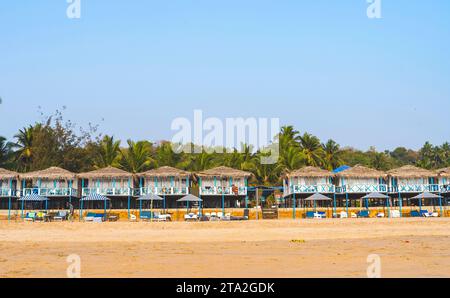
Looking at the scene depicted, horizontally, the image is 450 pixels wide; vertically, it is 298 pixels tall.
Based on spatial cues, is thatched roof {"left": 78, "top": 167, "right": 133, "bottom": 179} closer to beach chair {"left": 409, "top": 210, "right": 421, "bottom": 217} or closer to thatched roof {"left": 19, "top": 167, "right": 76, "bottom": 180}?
thatched roof {"left": 19, "top": 167, "right": 76, "bottom": 180}

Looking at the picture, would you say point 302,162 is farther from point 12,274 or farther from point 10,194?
point 12,274

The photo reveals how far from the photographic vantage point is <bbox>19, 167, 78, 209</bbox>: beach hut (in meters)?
41.7

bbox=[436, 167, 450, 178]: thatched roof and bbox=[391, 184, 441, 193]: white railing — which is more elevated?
bbox=[436, 167, 450, 178]: thatched roof

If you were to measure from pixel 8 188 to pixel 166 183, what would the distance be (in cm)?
1311

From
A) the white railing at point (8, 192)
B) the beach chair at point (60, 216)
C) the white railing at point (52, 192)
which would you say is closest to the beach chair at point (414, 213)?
the beach chair at point (60, 216)

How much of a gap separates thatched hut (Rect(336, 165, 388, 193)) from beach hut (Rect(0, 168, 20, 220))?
26708mm

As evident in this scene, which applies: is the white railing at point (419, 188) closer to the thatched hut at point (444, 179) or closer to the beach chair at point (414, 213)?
the thatched hut at point (444, 179)

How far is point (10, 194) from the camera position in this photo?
1658 inches

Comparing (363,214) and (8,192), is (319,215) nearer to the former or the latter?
(363,214)


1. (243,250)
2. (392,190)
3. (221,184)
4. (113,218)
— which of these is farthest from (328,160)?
(243,250)

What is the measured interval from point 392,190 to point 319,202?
6.44 meters

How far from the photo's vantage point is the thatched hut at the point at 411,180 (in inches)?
1754

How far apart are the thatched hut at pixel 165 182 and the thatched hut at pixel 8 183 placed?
33.5 feet

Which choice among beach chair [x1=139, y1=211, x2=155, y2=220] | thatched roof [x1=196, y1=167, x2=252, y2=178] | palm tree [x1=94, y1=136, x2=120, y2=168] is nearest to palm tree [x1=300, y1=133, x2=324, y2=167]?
thatched roof [x1=196, y1=167, x2=252, y2=178]
